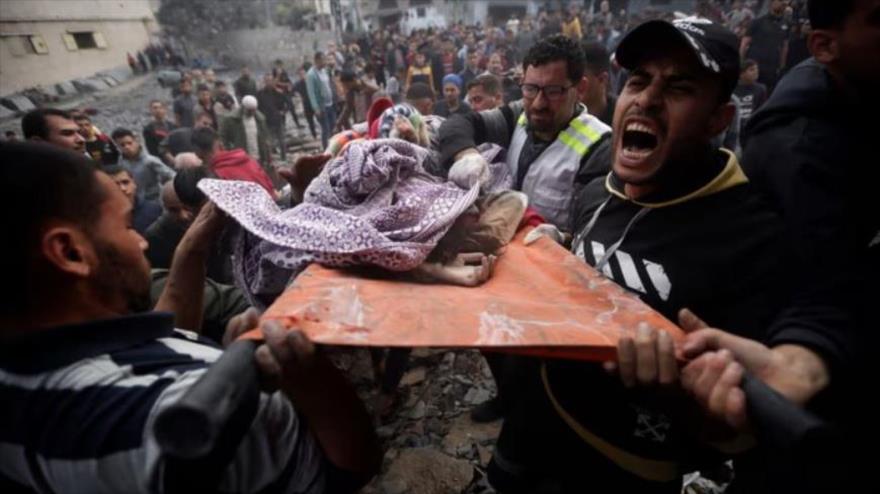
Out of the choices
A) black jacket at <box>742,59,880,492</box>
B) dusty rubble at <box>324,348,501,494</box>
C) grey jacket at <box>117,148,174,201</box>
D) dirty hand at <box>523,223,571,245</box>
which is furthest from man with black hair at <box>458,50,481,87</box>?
black jacket at <box>742,59,880,492</box>

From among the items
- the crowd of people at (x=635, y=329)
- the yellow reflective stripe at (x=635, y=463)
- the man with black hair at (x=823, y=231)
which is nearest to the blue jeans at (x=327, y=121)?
the crowd of people at (x=635, y=329)

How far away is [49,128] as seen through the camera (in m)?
3.50

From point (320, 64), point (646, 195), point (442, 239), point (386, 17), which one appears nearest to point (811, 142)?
point (646, 195)

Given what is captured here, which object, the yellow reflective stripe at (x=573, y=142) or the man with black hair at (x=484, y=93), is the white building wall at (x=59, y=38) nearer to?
the man with black hair at (x=484, y=93)

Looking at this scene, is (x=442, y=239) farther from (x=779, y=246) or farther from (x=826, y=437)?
(x=826, y=437)

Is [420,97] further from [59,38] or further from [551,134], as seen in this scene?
[59,38]

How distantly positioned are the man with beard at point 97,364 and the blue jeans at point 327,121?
10.3 m

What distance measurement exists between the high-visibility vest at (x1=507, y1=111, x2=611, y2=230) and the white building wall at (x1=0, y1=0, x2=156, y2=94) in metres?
9.80

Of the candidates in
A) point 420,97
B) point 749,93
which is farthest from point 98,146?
point 749,93

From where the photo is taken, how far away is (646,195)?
5.15ft

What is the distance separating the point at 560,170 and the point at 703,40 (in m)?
1.03

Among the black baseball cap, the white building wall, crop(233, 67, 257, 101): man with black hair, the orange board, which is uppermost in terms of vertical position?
the white building wall

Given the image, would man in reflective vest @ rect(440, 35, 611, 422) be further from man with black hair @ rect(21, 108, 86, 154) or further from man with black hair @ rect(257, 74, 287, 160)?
man with black hair @ rect(257, 74, 287, 160)

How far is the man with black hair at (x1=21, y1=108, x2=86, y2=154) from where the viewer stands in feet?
11.4
